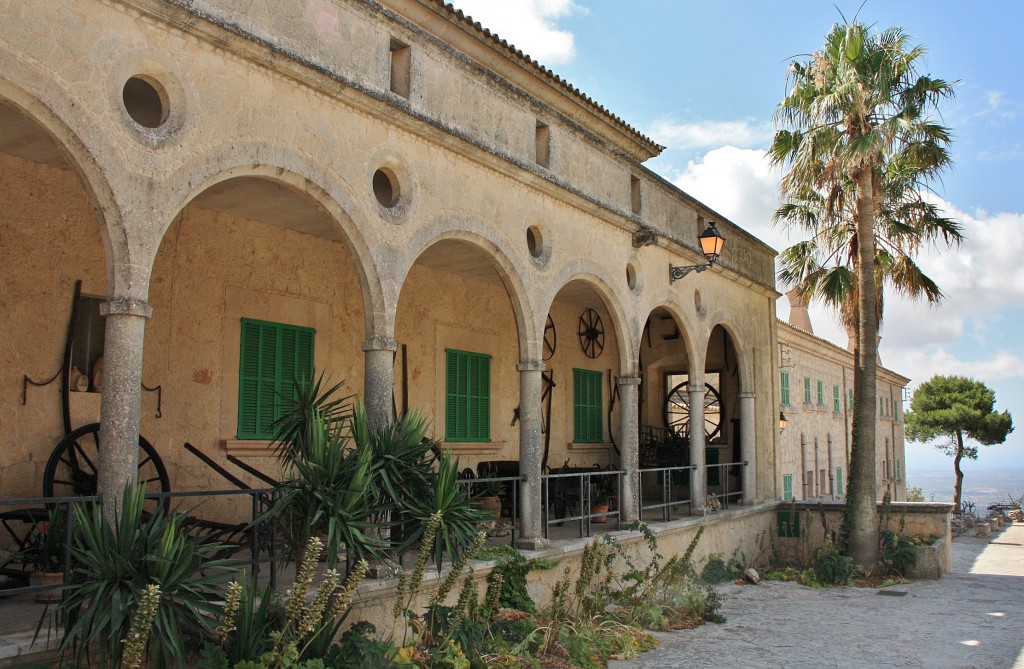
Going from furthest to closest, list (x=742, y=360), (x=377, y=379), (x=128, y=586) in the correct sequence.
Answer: (x=742, y=360)
(x=377, y=379)
(x=128, y=586)

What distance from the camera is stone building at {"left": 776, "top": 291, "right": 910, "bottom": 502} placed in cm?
2186

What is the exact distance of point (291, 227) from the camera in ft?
31.6

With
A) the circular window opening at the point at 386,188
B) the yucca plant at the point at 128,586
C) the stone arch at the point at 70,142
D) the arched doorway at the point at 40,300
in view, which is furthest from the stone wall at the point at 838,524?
the stone arch at the point at 70,142

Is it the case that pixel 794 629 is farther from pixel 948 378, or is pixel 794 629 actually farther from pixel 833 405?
pixel 948 378

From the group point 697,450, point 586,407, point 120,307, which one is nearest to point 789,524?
point 697,450

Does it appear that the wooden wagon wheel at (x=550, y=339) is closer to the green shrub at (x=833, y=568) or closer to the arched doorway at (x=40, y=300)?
the green shrub at (x=833, y=568)

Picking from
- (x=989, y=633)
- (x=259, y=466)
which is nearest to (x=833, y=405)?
(x=989, y=633)

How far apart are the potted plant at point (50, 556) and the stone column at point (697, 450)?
9.38 m

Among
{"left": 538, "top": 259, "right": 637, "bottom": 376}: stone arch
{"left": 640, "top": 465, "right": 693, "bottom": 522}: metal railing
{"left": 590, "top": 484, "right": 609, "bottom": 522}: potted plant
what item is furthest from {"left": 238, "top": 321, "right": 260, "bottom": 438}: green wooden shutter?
{"left": 640, "top": 465, "right": 693, "bottom": 522}: metal railing

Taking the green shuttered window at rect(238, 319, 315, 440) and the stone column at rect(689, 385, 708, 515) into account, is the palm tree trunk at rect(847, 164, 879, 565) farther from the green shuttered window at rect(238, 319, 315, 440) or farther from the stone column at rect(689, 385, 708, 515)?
the green shuttered window at rect(238, 319, 315, 440)

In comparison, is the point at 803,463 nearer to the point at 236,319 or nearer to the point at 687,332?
the point at 687,332

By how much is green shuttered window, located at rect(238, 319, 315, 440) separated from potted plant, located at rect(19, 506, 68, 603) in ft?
9.86

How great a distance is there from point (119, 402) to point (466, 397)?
7068 millimetres

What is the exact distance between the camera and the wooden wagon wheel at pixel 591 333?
599 inches
